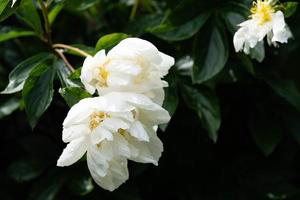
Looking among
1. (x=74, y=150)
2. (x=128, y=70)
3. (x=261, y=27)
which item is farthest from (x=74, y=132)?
(x=261, y=27)

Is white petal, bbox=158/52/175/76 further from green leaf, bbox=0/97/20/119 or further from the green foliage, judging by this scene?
green leaf, bbox=0/97/20/119

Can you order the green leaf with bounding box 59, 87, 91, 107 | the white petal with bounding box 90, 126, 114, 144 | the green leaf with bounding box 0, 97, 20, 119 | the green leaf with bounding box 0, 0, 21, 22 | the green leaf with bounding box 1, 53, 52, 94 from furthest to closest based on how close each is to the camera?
1. the green leaf with bounding box 0, 97, 20, 119
2. the green leaf with bounding box 1, 53, 52, 94
3. the green leaf with bounding box 0, 0, 21, 22
4. the green leaf with bounding box 59, 87, 91, 107
5. the white petal with bounding box 90, 126, 114, 144

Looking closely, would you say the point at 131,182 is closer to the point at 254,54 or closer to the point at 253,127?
the point at 253,127

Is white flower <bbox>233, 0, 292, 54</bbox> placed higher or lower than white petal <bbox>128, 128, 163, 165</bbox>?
higher

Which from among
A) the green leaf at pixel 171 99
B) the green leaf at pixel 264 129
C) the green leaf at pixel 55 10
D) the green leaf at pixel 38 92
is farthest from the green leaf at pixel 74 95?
the green leaf at pixel 264 129

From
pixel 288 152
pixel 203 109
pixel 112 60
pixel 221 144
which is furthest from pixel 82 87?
pixel 288 152

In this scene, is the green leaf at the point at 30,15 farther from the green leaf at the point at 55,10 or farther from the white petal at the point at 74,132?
the white petal at the point at 74,132

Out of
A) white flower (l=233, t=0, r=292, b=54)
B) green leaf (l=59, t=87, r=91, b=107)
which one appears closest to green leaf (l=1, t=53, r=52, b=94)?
green leaf (l=59, t=87, r=91, b=107)
